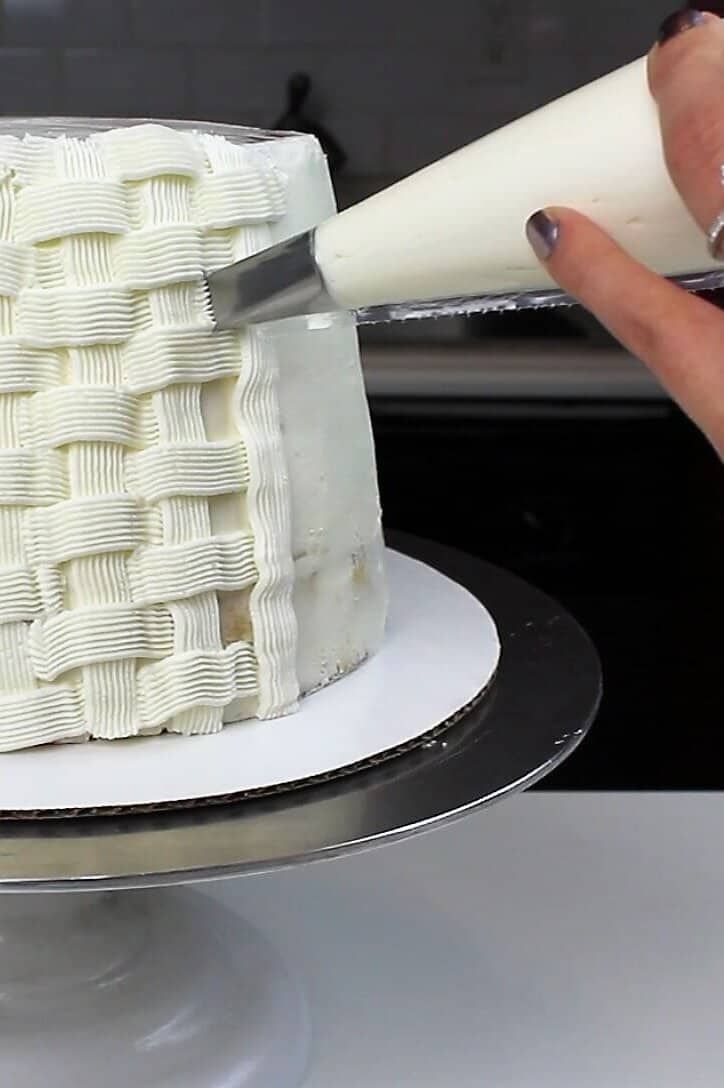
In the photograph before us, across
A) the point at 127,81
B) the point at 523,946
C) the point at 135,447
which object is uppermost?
the point at 127,81

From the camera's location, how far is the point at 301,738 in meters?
0.75

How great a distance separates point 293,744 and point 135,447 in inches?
7.2

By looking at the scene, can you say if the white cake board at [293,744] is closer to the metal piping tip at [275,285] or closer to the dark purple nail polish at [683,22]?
the metal piping tip at [275,285]

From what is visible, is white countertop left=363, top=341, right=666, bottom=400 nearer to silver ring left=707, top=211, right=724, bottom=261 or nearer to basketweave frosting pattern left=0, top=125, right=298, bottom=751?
basketweave frosting pattern left=0, top=125, right=298, bottom=751

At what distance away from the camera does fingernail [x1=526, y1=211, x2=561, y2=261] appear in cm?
55

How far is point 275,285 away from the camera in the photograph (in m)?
0.72

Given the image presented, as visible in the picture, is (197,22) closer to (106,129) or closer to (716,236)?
(106,129)

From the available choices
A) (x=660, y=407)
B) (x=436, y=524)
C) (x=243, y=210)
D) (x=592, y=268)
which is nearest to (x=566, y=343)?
(x=660, y=407)

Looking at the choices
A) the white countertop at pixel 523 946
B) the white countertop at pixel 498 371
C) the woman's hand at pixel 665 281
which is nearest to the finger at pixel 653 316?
the woman's hand at pixel 665 281

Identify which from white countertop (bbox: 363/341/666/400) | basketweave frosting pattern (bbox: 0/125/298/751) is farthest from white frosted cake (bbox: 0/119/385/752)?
white countertop (bbox: 363/341/666/400)

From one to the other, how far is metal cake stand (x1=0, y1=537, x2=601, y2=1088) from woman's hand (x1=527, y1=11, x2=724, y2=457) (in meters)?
0.27

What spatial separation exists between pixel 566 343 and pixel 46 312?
2.49 feet

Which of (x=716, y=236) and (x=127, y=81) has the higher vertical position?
(x=127, y=81)

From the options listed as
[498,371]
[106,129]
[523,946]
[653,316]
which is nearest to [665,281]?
[653,316]
